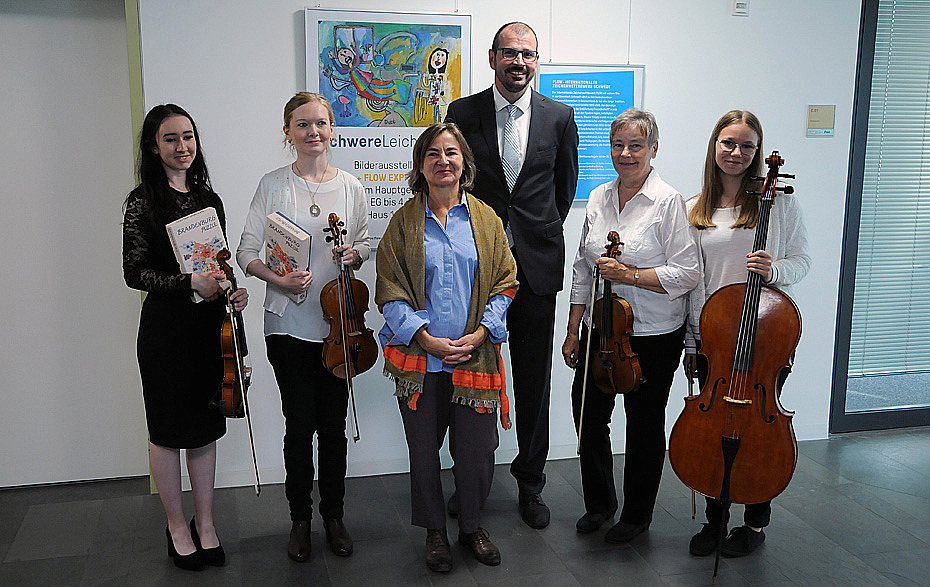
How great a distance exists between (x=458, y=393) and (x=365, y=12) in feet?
5.73

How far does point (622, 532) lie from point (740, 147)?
1.47 meters

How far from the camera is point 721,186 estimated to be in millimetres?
2842

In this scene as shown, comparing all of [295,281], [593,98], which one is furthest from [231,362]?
[593,98]

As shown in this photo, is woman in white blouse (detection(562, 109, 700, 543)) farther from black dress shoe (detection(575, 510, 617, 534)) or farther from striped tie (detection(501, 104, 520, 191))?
striped tie (detection(501, 104, 520, 191))

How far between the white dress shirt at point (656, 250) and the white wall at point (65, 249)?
2.17 m

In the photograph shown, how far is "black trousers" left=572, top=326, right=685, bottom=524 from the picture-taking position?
2.89 meters

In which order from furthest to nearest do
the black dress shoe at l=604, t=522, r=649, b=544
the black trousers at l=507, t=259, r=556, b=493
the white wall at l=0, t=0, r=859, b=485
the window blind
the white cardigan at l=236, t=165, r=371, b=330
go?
the window blind
the white wall at l=0, t=0, r=859, b=485
the black trousers at l=507, t=259, r=556, b=493
the black dress shoe at l=604, t=522, r=649, b=544
the white cardigan at l=236, t=165, r=371, b=330

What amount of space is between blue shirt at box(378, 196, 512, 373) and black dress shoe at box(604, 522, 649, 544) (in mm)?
922

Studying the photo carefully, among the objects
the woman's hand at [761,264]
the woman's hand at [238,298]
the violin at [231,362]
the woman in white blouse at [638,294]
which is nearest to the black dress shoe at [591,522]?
the woman in white blouse at [638,294]

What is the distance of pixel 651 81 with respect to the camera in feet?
12.7

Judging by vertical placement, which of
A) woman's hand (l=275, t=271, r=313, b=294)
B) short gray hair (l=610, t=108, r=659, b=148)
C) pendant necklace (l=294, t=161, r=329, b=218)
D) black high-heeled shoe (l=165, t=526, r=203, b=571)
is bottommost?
black high-heeled shoe (l=165, t=526, r=203, b=571)

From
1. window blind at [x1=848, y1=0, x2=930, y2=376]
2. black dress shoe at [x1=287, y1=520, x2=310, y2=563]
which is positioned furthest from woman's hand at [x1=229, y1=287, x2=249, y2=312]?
A: window blind at [x1=848, y1=0, x2=930, y2=376]

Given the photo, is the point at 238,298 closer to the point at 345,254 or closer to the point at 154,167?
the point at 345,254

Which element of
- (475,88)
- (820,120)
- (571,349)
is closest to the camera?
(571,349)
